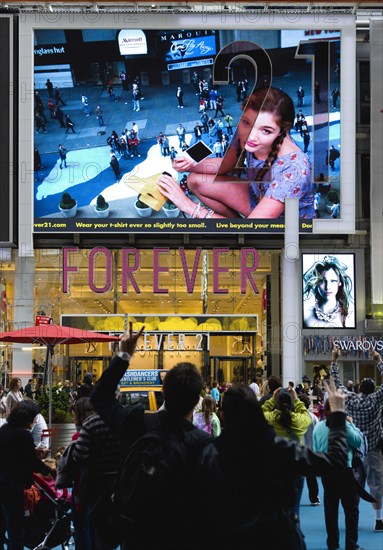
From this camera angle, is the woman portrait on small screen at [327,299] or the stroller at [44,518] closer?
the stroller at [44,518]

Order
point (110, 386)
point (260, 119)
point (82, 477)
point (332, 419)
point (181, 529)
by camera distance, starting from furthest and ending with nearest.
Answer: point (260, 119) < point (82, 477) < point (110, 386) < point (332, 419) < point (181, 529)

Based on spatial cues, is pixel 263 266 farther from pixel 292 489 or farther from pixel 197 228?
pixel 292 489

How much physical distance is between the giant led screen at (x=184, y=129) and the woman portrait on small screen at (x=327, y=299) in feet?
7.79

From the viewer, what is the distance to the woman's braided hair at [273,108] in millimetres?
41625

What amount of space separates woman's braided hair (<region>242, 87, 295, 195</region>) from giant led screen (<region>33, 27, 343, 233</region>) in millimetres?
42

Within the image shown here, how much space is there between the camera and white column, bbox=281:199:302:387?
41.9 m

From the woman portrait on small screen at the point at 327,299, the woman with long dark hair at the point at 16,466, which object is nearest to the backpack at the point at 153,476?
the woman with long dark hair at the point at 16,466

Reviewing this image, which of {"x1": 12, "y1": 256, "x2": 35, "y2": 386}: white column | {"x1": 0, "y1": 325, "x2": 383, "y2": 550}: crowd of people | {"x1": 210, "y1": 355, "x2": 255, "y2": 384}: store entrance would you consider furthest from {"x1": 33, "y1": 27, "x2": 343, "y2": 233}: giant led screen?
{"x1": 0, "y1": 325, "x2": 383, "y2": 550}: crowd of people

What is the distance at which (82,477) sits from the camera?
832cm

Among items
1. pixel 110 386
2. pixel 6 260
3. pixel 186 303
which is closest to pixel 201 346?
pixel 186 303

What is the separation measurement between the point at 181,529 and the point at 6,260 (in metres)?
39.2

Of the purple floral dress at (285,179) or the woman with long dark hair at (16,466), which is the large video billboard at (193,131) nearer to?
the purple floral dress at (285,179)

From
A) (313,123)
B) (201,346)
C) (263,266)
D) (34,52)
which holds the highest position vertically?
(34,52)

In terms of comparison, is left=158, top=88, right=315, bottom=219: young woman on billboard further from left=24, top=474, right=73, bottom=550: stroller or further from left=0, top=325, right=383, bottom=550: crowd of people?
left=0, top=325, right=383, bottom=550: crowd of people
